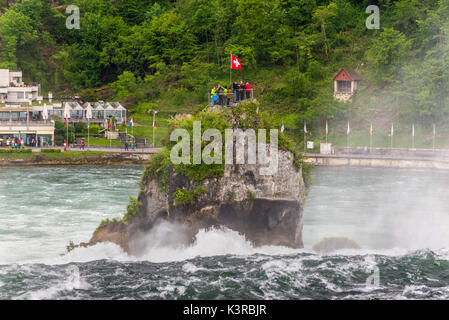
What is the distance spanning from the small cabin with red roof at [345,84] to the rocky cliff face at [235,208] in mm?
80265

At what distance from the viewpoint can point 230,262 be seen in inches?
1603

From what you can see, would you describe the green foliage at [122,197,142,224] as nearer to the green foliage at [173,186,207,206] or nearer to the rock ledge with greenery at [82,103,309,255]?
the rock ledge with greenery at [82,103,309,255]

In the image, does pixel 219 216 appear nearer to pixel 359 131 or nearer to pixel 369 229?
pixel 369 229

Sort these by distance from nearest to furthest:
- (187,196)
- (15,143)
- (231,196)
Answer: (187,196), (231,196), (15,143)

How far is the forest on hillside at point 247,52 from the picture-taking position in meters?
116

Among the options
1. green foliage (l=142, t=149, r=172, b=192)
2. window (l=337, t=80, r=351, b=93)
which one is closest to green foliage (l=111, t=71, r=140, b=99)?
window (l=337, t=80, r=351, b=93)

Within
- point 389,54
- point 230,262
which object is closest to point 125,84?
point 389,54

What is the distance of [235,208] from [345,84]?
83.9 meters

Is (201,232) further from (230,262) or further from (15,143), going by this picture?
(15,143)

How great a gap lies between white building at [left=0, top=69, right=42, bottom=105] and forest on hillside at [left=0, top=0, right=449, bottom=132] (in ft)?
33.1

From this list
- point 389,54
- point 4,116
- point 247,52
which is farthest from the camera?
point 247,52

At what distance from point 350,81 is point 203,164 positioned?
274 ft

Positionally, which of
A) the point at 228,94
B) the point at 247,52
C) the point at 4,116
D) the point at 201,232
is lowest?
the point at 201,232

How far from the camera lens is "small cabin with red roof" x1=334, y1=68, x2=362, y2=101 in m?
121
